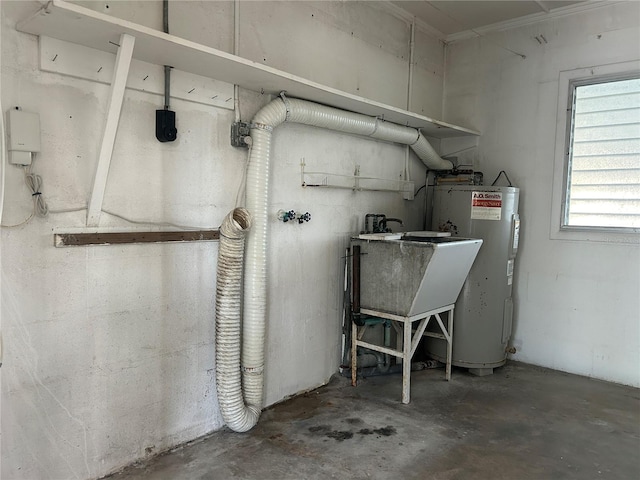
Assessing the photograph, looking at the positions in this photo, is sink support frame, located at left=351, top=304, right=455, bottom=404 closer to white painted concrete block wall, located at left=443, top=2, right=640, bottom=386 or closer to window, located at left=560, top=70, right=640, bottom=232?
white painted concrete block wall, located at left=443, top=2, right=640, bottom=386

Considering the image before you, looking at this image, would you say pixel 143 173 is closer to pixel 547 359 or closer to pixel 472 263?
pixel 472 263

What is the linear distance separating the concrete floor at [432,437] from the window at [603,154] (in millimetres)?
1324

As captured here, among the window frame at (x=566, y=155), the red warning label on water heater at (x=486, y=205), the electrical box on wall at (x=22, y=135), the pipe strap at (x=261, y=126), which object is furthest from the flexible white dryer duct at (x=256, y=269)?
the window frame at (x=566, y=155)

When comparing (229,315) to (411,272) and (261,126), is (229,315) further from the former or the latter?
(411,272)

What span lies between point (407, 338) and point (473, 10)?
8.95 ft

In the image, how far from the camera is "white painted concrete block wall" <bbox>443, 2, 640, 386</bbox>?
11.6 feet

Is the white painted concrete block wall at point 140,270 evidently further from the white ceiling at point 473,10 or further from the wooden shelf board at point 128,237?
the white ceiling at point 473,10

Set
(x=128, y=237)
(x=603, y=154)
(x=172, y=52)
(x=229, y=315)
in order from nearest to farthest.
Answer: (x=172, y=52)
(x=128, y=237)
(x=229, y=315)
(x=603, y=154)

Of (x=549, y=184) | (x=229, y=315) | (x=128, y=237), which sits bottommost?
(x=229, y=315)

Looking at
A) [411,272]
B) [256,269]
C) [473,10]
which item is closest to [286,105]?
[256,269]

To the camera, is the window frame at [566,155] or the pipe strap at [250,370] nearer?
the pipe strap at [250,370]

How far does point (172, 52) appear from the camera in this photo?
2057 mm

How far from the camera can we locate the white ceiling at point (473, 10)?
3.62 m

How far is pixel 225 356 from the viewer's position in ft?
8.11
